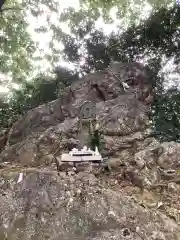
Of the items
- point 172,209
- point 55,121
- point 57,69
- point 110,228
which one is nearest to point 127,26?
point 57,69

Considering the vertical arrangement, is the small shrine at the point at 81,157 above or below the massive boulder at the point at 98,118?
below

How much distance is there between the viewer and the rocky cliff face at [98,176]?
187 inches

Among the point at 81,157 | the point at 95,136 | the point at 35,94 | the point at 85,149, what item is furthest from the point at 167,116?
the point at 35,94

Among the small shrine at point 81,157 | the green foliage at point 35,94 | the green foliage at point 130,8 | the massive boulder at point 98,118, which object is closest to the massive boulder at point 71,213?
the small shrine at point 81,157

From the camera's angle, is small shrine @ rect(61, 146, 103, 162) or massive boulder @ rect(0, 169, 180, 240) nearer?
massive boulder @ rect(0, 169, 180, 240)

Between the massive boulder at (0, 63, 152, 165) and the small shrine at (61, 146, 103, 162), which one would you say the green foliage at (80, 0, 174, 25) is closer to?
the massive boulder at (0, 63, 152, 165)

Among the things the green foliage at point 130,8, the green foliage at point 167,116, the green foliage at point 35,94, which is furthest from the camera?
the green foliage at point 35,94

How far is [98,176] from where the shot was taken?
20.7 feet

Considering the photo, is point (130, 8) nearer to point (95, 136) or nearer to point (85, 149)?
point (95, 136)

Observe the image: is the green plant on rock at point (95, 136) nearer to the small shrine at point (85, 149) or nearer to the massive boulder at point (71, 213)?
the small shrine at point (85, 149)

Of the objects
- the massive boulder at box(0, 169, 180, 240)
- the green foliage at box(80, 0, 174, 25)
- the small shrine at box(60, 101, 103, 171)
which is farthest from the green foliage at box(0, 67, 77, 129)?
the massive boulder at box(0, 169, 180, 240)

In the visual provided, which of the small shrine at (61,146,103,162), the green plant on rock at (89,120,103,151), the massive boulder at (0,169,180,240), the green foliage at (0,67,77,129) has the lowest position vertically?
the massive boulder at (0,169,180,240)

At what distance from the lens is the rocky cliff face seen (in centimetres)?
475

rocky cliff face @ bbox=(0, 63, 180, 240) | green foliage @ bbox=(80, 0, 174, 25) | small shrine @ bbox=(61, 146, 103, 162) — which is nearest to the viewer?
rocky cliff face @ bbox=(0, 63, 180, 240)
